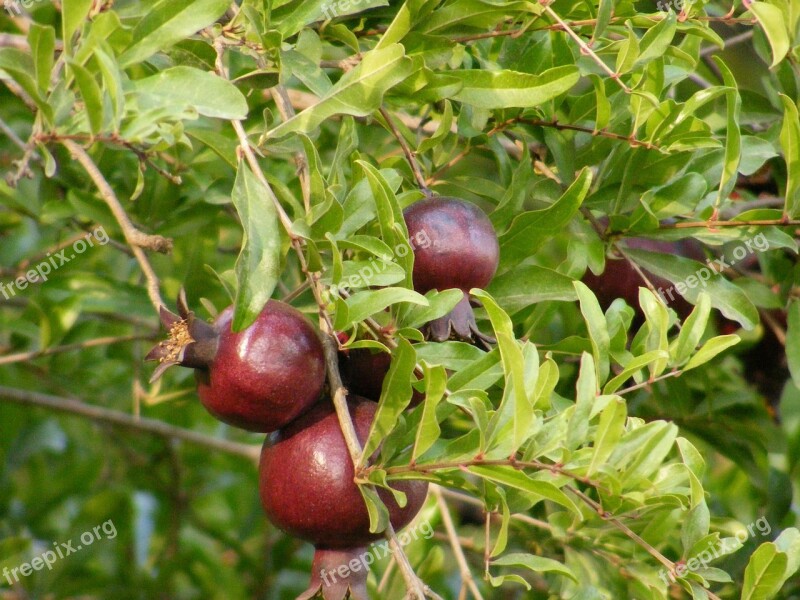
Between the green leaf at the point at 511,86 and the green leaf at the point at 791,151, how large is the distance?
31 cm

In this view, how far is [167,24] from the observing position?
113 cm

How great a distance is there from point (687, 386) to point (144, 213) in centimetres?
107

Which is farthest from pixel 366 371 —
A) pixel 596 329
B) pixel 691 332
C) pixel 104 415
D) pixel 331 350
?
pixel 104 415

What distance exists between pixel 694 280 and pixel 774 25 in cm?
39

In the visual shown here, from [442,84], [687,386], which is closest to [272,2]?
[442,84]

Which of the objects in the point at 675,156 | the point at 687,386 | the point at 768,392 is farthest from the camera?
the point at 768,392

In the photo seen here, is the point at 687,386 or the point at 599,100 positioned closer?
the point at 599,100

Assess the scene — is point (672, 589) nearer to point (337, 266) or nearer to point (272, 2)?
point (337, 266)

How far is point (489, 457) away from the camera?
3.46ft

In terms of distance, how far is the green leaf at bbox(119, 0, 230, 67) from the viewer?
1105 millimetres

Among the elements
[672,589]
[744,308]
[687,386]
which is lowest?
[672,589]

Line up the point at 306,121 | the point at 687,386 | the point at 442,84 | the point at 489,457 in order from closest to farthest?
1. the point at 489,457
2. the point at 306,121
3. the point at 442,84
4. the point at 687,386

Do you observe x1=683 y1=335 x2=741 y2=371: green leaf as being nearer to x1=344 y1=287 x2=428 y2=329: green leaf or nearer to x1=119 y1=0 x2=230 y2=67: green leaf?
x1=344 y1=287 x2=428 y2=329: green leaf

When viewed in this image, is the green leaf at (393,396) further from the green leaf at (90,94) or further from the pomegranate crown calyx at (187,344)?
the green leaf at (90,94)
